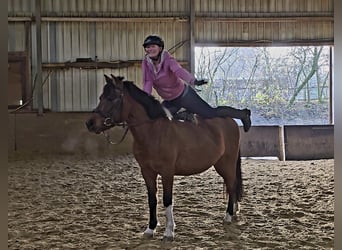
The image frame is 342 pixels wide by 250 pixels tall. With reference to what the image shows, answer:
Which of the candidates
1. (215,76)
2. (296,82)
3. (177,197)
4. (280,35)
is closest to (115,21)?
(280,35)

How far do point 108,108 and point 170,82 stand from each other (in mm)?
589

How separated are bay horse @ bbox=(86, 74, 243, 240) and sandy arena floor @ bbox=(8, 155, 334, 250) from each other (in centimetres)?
39

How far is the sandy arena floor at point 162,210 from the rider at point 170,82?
0.90 metres

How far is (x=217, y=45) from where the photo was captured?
984 cm

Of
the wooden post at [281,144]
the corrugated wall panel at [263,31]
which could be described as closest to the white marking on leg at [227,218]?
the wooden post at [281,144]

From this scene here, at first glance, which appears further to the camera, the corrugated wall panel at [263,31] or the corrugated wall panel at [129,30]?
the corrugated wall panel at [263,31]

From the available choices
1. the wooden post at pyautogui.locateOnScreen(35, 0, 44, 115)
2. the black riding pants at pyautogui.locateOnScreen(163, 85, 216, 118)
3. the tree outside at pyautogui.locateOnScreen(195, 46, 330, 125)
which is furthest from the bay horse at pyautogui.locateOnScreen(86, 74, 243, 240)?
the tree outside at pyautogui.locateOnScreen(195, 46, 330, 125)

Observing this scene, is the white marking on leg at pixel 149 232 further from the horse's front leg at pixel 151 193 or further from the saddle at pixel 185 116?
the saddle at pixel 185 116

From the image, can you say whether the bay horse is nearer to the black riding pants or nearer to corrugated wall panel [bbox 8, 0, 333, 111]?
the black riding pants

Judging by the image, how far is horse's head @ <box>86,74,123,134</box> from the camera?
326 cm

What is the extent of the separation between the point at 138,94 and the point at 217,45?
6752mm

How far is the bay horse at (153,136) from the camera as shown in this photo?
3.28m

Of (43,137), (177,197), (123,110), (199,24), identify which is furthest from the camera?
(199,24)

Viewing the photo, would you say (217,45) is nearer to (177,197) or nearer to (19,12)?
(19,12)
